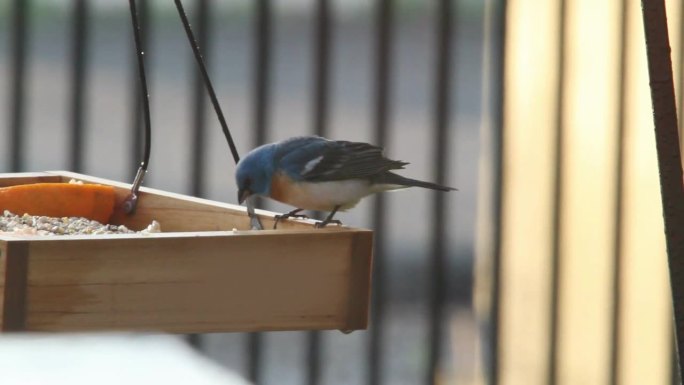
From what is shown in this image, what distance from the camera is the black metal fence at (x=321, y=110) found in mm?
2508

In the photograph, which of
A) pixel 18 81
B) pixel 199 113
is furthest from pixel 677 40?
pixel 18 81

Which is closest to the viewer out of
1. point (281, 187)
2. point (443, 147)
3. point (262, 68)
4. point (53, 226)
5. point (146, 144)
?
point (53, 226)

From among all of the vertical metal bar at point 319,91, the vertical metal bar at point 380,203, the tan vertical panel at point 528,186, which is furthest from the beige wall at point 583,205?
the vertical metal bar at point 319,91

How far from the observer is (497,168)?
107 inches

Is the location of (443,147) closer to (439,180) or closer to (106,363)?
(439,180)

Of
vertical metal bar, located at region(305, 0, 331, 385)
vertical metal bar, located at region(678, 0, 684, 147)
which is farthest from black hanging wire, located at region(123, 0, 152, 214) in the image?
vertical metal bar, located at region(678, 0, 684, 147)

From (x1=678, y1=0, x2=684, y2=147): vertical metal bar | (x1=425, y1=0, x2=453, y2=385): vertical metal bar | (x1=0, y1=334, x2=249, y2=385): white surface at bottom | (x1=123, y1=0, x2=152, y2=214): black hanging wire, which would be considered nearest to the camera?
(x1=123, y1=0, x2=152, y2=214): black hanging wire

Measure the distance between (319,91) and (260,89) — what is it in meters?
0.13

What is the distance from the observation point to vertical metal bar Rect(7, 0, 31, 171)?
8.01 ft

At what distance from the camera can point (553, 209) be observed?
109 inches

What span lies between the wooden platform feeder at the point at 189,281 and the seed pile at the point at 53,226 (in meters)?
0.14

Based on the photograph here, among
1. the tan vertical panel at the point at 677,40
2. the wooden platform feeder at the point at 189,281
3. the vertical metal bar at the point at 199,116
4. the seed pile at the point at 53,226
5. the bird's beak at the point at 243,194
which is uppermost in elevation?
the tan vertical panel at the point at 677,40

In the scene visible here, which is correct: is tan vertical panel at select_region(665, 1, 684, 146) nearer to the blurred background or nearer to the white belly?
the blurred background

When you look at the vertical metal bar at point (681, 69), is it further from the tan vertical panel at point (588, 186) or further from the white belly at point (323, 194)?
the white belly at point (323, 194)
